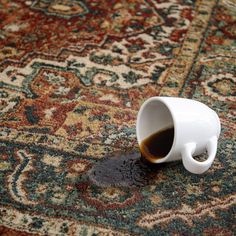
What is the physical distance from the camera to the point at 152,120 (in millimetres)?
992

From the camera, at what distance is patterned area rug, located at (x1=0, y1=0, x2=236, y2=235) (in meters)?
0.90

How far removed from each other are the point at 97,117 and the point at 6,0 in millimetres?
783

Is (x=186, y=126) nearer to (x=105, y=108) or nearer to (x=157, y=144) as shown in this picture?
(x=157, y=144)

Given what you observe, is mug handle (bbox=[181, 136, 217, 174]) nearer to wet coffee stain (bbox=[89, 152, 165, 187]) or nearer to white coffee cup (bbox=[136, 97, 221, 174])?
white coffee cup (bbox=[136, 97, 221, 174])

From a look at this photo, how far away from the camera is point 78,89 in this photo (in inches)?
49.9

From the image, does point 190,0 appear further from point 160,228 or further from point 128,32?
point 160,228

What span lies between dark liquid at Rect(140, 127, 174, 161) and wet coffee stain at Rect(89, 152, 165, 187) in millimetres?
37

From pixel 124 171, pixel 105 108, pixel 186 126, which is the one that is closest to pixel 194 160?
pixel 186 126

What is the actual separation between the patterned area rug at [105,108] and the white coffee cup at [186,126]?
0.29 ft

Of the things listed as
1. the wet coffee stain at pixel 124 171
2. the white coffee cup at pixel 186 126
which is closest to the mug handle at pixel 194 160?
the white coffee cup at pixel 186 126

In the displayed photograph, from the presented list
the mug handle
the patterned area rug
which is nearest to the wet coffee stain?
the patterned area rug

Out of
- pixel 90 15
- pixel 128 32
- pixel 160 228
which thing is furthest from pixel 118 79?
pixel 160 228

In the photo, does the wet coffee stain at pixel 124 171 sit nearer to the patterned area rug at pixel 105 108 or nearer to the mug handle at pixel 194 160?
the patterned area rug at pixel 105 108

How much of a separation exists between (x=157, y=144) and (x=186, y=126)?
3.8 inches
